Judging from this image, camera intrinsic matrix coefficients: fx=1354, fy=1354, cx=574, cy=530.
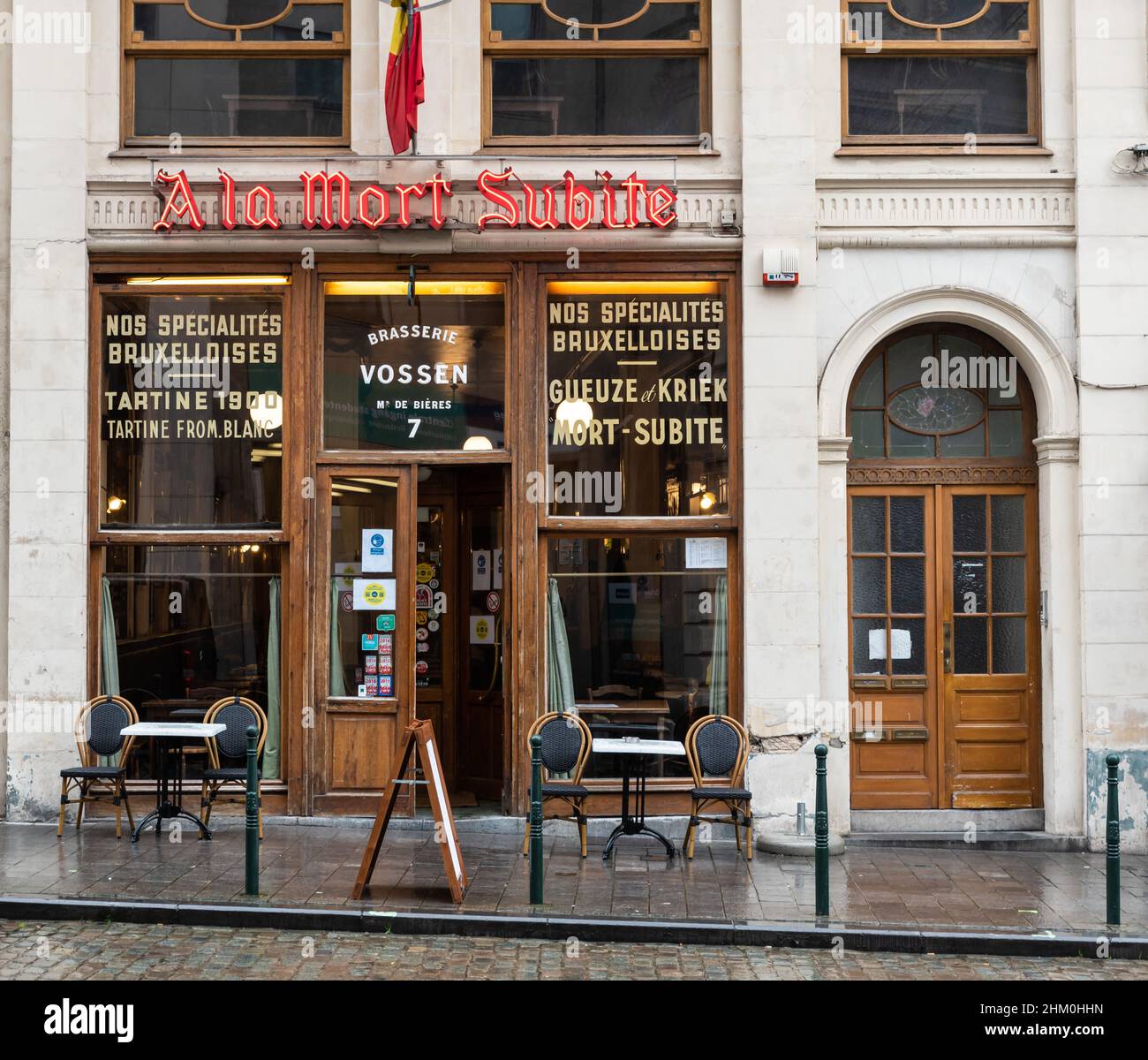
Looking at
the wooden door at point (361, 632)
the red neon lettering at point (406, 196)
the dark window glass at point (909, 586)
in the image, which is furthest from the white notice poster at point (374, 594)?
the dark window glass at point (909, 586)

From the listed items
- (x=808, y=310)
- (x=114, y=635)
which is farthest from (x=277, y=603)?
(x=808, y=310)

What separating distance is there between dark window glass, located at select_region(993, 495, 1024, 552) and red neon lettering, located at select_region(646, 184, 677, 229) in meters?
3.88

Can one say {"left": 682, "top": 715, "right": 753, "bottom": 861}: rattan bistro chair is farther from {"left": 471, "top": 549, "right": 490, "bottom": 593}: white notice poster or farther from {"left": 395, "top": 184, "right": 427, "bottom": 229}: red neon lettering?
{"left": 395, "top": 184, "right": 427, "bottom": 229}: red neon lettering

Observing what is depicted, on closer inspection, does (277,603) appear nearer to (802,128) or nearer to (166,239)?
(166,239)

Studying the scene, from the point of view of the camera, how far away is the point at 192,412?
1227cm

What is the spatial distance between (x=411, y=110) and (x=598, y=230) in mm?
1897

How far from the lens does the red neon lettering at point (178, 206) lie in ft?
38.5

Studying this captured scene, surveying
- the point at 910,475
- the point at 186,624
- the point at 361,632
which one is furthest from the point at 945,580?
the point at 186,624

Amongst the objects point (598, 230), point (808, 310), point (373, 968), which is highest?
point (598, 230)

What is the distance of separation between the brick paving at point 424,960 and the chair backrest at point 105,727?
2685mm

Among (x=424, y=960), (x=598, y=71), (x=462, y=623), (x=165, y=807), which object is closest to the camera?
(x=424, y=960)

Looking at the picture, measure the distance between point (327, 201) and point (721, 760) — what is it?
5852mm

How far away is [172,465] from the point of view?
12.3 m

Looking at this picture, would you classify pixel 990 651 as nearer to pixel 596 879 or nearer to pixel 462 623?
pixel 596 879
